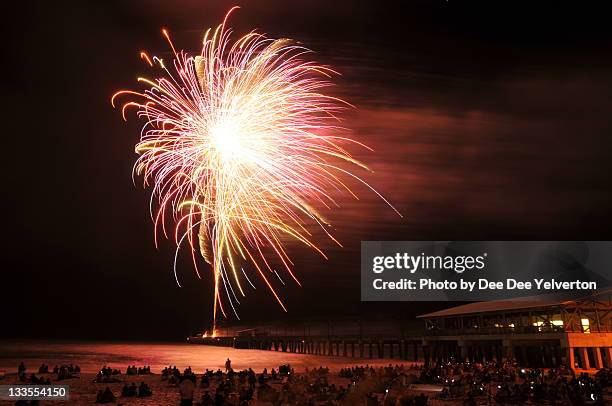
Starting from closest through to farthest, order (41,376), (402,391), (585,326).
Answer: (402,391) → (585,326) → (41,376)

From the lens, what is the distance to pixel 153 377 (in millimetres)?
33438

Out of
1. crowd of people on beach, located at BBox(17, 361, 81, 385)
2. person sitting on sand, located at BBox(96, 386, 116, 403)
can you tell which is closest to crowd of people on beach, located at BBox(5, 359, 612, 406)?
person sitting on sand, located at BBox(96, 386, 116, 403)

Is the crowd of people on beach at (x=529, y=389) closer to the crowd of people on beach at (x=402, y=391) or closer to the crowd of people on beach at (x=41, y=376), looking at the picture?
the crowd of people on beach at (x=402, y=391)

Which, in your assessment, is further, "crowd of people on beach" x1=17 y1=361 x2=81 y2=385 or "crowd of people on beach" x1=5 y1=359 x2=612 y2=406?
"crowd of people on beach" x1=17 y1=361 x2=81 y2=385

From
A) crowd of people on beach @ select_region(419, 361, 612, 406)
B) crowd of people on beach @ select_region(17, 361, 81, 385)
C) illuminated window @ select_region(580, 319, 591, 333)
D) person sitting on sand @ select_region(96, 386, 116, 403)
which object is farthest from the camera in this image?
illuminated window @ select_region(580, 319, 591, 333)

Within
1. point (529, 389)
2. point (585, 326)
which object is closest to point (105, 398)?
point (529, 389)

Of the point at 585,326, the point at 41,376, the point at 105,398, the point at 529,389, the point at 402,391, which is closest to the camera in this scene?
the point at 529,389

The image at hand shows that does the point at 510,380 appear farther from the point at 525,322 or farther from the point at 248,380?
the point at 525,322

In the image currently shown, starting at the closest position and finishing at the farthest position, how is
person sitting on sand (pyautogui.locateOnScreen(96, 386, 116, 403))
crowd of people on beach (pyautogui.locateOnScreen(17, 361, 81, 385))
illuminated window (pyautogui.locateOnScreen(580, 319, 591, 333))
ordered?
person sitting on sand (pyautogui.locateOnScreen(96, 386, 116, 403)), crowd of people on beach (pyautogui.locateOnScreen(17, 361, 81, 385)), illuminated window (pyautogui.locateOnScreen(580, 319, 591, 333))

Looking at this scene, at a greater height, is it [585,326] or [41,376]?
[585,326]

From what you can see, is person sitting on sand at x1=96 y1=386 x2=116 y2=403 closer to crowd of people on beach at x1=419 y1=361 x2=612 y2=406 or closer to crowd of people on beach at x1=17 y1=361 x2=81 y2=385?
crowd of people on beach at x1=17 y1=361 x2=81 y2=385

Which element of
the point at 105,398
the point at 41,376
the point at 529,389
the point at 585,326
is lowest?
the point at 105,398

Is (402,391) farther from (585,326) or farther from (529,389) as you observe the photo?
(585,326)

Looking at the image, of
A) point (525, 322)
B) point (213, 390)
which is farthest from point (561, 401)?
point (525, 322)
